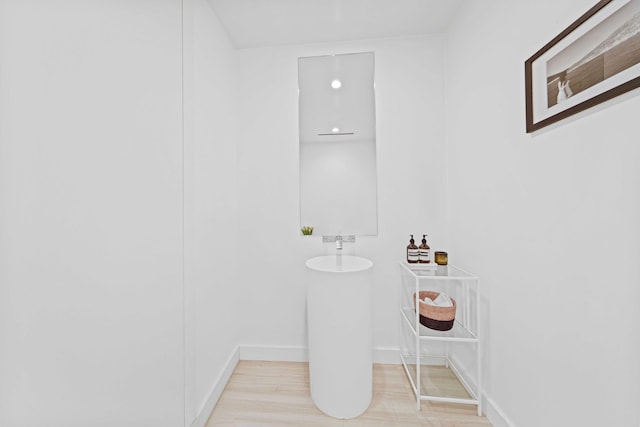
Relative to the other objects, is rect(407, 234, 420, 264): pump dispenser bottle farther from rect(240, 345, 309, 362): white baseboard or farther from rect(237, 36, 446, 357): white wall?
rect(240, 345, 309, 362): white baseboard

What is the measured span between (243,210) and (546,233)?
5.95 feet

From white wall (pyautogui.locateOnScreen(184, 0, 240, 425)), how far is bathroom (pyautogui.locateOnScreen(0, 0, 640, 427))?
16 mm

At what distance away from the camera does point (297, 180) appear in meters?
2.07

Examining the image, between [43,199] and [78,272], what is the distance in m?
0.23

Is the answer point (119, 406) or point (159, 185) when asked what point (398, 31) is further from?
point (119, 406)

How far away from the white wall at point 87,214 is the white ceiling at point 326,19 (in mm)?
674

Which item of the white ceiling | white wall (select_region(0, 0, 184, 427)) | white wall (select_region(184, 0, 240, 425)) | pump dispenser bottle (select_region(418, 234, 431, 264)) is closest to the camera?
white wall (select_region(0, 0, 184, 427))

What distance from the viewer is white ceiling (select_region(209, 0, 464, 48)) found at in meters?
1.67

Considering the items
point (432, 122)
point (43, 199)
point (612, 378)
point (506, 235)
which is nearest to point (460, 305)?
point (506, 235)

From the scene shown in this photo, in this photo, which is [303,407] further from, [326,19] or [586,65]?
[326,19]

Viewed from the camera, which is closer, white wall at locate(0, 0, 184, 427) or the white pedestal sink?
white wall at locate(0, 0, 184, 427)

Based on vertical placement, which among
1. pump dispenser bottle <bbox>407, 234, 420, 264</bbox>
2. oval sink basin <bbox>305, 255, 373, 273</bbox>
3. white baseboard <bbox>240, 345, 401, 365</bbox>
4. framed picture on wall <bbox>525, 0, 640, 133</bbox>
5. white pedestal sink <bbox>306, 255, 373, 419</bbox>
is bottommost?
white baseboard <bbox>240, 345, 401, 365</bbox>

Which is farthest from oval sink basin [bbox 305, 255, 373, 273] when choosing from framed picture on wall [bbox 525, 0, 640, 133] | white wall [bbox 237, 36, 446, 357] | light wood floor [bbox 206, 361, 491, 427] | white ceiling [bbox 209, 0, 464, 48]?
white ceiling [bbox 209, 0, 464, 48]

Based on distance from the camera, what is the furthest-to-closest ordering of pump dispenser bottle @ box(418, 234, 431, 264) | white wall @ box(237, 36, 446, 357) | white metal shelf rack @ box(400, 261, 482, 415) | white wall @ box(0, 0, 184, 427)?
white wall @ box(237, 36, 446, 357) → pump dispenser bottle @ box(418, 234, 431, 264) → white metal shelf rack @ box(400, 261, 482, 415) → white wall @ box(0, 0, 184, 427)
